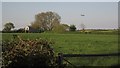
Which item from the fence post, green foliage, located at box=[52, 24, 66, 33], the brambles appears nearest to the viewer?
the fence post

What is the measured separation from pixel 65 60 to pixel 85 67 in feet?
4.28

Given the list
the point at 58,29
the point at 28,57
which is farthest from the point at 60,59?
the point at 58,29

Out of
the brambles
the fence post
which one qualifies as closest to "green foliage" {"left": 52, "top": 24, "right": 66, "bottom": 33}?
the brambles

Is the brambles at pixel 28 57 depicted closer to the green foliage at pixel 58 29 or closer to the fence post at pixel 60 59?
the fence post at pixel 60 59

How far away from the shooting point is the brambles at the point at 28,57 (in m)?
9.14

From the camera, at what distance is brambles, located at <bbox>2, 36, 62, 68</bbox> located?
914 centimetres

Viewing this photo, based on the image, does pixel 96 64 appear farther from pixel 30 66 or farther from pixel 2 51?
pixel 2 51

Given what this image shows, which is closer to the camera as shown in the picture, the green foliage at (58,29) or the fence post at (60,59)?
the fence post at (60,59)

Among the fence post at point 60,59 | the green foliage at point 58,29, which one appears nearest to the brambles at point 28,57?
the fence post at point 60,59

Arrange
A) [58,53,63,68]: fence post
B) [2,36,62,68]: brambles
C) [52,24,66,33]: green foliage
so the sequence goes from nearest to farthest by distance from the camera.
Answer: [58,53,63,68]: fence post → [2,36,62,68]: brambles → [52,24,66,33]: green foliage

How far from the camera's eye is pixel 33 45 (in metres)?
9.66

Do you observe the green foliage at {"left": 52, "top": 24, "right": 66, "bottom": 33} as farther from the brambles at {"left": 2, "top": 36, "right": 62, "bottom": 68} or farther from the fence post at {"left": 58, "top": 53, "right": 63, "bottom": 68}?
the fence post at {"left": 58, "top": 53, "right": 63, "bottom": 68}

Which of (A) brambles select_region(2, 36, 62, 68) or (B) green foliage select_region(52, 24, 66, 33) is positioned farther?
(B) green foliage select_region(52, 24, 66, 33)

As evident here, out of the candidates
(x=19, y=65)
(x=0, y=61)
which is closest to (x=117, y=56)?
(x=19, y=65)
